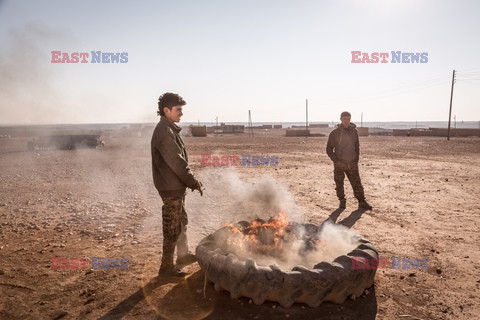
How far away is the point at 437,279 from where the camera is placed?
4.00 metres

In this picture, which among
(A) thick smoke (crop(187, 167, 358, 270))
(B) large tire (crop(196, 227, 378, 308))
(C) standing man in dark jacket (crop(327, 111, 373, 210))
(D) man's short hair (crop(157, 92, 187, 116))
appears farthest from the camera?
(C) standing man in dark jacket (crop(327, 111, 373, 210))

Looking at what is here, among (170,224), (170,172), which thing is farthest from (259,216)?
(170,172)

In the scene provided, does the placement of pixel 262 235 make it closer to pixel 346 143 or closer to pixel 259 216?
pixel 259 216

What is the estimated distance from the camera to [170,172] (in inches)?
157

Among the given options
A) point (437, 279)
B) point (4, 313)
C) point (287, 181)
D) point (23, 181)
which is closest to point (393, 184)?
point (287, 181)

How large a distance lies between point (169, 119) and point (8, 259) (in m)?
3.58

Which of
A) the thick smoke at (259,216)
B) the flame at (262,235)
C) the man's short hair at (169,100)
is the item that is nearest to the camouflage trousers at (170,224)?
the thick smoke at (259,216)

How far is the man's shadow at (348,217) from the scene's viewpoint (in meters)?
6.35

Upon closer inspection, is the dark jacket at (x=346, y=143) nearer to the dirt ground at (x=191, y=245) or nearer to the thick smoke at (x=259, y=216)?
the dirt ground at (x=191, y=245)

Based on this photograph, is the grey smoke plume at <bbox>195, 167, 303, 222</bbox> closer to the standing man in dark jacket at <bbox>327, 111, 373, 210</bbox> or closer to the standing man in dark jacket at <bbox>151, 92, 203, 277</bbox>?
the standing man in dark jacket at <bbox>327, 111, 373, 210</bbox>

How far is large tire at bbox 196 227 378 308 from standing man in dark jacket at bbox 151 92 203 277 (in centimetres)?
91

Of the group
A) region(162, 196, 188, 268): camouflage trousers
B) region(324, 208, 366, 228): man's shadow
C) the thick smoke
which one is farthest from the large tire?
region(324, 208, 366, 228): man's shadow

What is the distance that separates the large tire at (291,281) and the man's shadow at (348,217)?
2.93m

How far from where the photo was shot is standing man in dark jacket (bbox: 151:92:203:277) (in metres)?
3.87
